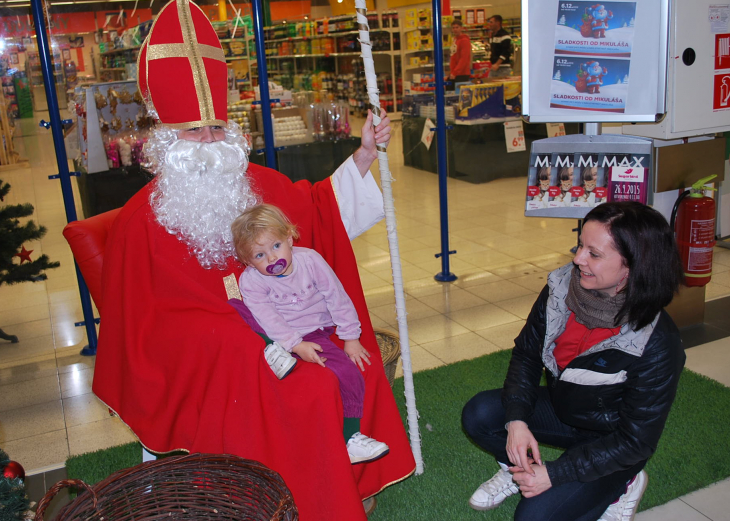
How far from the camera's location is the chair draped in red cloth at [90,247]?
2.20 metres

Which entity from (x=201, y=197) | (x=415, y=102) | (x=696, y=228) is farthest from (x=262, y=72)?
(x=415, y=102)

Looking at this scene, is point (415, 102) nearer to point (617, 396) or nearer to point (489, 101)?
point (489, 101)

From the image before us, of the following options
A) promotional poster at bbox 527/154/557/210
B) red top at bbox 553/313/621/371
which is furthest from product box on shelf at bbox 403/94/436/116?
red top at bbox 553/313/621/371

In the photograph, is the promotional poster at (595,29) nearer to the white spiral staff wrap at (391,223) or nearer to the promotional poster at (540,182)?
the promotional poster at (540,182)

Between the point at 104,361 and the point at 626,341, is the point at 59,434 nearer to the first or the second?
the point at 104,361

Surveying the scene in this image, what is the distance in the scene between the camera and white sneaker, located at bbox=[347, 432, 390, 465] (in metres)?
1.88

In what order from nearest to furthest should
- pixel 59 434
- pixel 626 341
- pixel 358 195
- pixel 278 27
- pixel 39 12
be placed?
pixel 626 341
pixel 358 195
pixel 59 434
pixel 39 12
pixel 278 27

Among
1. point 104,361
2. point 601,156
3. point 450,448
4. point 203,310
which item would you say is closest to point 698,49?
point 601,156

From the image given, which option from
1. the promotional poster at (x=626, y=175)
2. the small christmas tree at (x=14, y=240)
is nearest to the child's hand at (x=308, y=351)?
the promotional poster at (x=626, y=175)

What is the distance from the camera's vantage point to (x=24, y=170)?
4297 mm

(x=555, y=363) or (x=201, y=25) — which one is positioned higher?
(x=201, y=25)

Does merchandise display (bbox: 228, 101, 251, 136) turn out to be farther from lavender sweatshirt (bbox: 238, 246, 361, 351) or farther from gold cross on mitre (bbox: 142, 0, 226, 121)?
lavender sweatshirt (bbox: 238, 246, 361, 351)

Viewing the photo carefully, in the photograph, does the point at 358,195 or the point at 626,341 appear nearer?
the point at 626,341

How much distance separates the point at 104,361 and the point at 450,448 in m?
1.29
